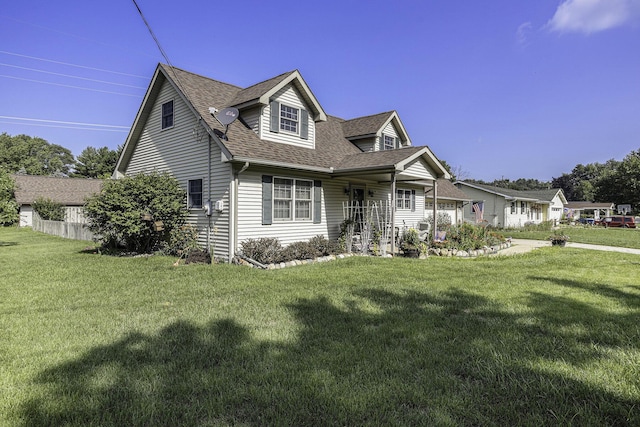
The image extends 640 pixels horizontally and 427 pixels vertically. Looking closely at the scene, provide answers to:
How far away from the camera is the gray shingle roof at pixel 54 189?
3199 centimetres

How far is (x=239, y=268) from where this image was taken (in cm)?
884

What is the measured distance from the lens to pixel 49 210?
26.3 m

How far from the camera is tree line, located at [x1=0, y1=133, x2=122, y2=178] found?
5050 cm

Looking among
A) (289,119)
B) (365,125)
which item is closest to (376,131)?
(365,125)

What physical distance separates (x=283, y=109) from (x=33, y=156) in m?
74.4

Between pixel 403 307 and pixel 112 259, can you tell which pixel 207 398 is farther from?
pixel 112 259

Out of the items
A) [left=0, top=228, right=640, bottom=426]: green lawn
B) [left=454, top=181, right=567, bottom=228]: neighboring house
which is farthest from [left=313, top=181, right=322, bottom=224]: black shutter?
[left=454, top=181, right=567, bottom=228]: neighboring house

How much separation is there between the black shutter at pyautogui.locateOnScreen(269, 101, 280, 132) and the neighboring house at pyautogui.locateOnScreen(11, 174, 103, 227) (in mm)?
28092

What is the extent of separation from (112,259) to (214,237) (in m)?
3.31

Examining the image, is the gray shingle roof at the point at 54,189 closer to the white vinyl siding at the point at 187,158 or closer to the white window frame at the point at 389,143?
the white vinyl siding at the point at 187,158

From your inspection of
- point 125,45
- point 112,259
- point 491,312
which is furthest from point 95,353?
point 125,45

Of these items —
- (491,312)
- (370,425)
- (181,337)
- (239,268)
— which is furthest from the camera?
(239,268)

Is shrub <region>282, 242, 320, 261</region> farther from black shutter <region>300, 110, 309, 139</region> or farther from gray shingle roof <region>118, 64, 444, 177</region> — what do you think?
black shutter <region>300, 110, 309, 139</region>

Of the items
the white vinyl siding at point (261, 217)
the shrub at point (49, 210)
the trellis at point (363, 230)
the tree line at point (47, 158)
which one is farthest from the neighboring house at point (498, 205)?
the tree line at point (47, 158)
